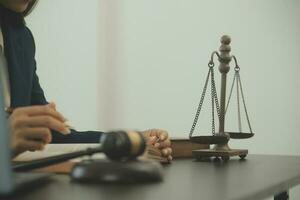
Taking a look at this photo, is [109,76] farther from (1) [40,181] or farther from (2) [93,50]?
(1) [40,181]

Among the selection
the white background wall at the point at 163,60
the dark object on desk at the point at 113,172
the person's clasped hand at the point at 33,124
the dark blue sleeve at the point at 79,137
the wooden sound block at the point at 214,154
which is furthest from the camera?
the white background wall at the point at 163,60

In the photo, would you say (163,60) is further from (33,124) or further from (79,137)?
(33,124)

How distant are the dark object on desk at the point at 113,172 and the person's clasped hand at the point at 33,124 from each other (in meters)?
0.13

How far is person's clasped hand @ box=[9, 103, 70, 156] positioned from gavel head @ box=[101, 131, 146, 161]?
0.43ft

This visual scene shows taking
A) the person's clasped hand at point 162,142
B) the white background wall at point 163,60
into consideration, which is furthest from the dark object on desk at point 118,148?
the white background wall at point 163,60

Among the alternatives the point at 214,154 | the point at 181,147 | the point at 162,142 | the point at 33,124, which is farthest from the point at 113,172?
the point at 181,147

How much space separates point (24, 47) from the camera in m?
1.76

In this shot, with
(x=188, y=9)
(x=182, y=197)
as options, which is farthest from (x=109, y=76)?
(x=182, y=197)

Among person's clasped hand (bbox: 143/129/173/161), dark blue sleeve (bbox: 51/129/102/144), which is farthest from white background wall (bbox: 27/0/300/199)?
person's clasped hand (bbox: 143/129/173/161)

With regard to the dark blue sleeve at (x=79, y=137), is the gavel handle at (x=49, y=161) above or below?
above

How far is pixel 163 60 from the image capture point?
262 centimetres

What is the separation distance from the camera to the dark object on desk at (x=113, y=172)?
65cm

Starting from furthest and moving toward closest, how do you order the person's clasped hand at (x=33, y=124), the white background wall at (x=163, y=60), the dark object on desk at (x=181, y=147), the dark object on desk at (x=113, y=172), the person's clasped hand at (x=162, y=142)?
the white background wall at (x=163, y=60) < the dark object on desk at (x=181, y=147) < the person's clasped hand at (x=162, y=142) < the person's clasped hand at (x=33, y=124) < the dark object on desk at (x=113, y=172)

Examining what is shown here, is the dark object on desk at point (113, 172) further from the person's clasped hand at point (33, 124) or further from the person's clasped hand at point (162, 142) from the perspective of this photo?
the person's clasped hand at point (162, 142)
